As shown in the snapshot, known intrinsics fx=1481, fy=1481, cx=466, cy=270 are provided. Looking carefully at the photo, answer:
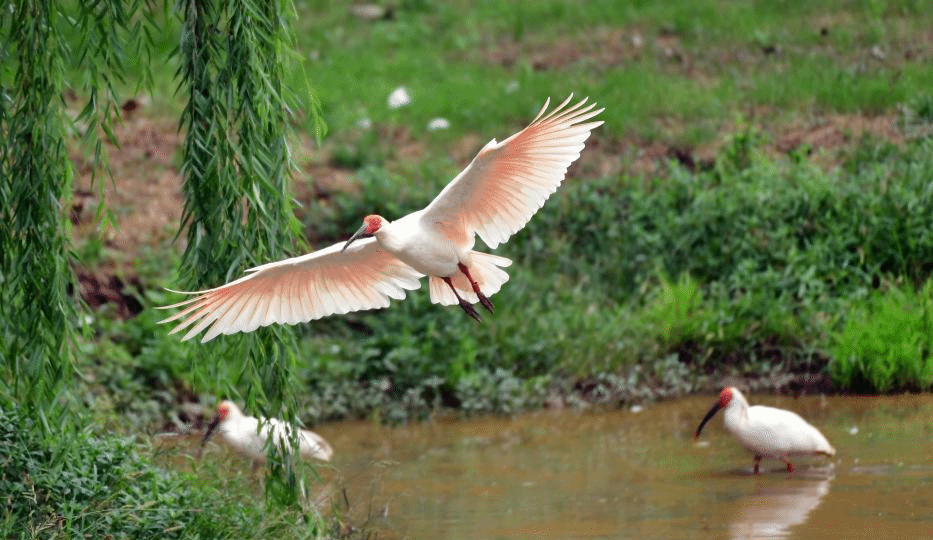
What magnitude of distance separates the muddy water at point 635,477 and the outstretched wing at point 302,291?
109cm

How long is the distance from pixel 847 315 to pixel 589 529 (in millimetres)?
4016

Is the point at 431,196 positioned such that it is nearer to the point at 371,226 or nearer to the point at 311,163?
the point at 311,163

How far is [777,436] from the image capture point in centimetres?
891

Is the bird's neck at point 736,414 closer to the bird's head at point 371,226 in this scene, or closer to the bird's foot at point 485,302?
the bird's foot at point 485,302

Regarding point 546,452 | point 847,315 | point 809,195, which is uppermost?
point 809,195

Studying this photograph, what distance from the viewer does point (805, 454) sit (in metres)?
8.95

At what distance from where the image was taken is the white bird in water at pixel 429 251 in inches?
256

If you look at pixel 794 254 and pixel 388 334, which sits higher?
pixel 794 254

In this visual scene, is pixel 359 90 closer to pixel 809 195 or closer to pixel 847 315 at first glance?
pixel 809 195

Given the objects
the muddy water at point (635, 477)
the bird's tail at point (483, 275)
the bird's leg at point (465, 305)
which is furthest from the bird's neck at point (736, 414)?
the bird's leg at point (465, 305)

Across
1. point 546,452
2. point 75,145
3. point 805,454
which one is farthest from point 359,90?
point 805,454

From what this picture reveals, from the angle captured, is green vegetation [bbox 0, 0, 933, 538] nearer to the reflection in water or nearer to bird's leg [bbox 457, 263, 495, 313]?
bird's leg [bbox 457, 263, 495, 313]

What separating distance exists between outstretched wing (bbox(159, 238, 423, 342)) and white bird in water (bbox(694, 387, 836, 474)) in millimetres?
2715

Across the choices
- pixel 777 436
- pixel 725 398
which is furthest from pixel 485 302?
pixel 725 398
